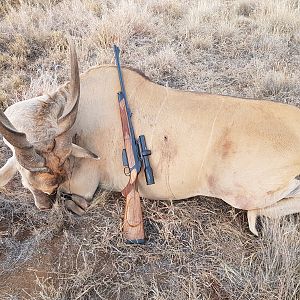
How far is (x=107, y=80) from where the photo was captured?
4133mm

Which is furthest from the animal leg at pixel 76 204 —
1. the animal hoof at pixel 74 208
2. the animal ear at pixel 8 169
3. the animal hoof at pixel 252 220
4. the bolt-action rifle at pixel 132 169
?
the animal hoof at pixel 252 220

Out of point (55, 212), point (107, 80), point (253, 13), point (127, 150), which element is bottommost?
point (253, 13)

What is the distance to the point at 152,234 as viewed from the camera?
3.90 meters

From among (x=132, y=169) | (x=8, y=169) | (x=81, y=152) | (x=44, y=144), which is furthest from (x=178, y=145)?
(x=8, y=169)

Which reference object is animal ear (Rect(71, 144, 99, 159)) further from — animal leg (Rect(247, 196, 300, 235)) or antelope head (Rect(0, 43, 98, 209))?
animal leg (Rect(247, 196, 300, 235))

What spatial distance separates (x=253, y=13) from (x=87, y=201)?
18.9 feet

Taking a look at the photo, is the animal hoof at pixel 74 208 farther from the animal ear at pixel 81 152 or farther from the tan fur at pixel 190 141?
the animal ear at pixel 81 152

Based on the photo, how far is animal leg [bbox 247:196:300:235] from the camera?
3.94 m

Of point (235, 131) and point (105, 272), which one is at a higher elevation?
point (235, 131)

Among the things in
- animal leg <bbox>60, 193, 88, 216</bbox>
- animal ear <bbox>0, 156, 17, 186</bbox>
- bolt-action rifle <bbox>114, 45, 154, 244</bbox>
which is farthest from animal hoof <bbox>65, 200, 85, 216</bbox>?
animal ear <bbox>0, 156, 17, 186</bbox>

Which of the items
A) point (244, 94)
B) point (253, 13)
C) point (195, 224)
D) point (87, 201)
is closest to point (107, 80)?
point (87, 201)

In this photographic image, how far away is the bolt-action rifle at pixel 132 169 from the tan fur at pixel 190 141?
0.34ft

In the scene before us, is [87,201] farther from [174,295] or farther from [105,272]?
[174,295]

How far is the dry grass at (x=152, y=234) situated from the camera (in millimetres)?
3324
